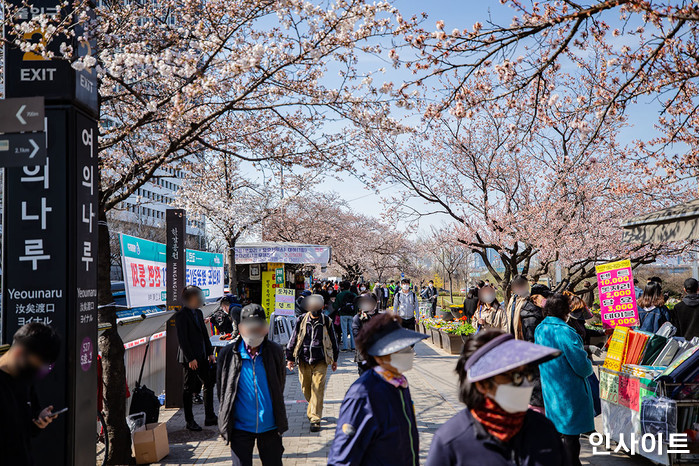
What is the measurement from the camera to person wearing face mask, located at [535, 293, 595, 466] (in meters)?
4.70

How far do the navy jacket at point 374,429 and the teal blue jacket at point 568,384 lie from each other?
7.27 ft

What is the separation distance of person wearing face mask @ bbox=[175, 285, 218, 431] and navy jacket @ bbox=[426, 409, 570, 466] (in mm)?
5843

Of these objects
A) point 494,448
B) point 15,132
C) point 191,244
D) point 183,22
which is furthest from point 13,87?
point 191,244

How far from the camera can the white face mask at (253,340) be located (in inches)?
179

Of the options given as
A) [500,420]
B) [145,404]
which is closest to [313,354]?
[145,404]

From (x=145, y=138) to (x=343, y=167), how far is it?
4062 millimetres

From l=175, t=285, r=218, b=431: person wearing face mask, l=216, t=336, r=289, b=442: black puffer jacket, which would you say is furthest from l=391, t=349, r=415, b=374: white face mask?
l=175, t=285, r=218, b=431: person wearing face mask

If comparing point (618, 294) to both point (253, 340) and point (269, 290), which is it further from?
point (269, 290)

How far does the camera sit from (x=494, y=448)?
2162 mm

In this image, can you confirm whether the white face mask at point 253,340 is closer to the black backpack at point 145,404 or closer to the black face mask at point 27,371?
the black face mask at point 27,371

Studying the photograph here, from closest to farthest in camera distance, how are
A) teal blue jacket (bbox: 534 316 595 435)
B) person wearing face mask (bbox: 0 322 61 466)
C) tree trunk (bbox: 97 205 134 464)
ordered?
1. person wearing face mask (bbox: 0 322 61 466)
2. teal blue jacket (bbox: 534 316 595 435)
3. tree trunk (bbox: 97 205 134 464)

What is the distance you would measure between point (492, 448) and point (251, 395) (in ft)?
9.05

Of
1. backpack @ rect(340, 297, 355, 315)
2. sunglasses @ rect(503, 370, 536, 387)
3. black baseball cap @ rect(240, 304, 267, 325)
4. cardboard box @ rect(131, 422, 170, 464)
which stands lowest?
cardboard box @ rect(131, 422, 170, 464)

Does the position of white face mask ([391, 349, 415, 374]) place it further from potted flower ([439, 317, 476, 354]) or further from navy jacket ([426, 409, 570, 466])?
potted flower ([439, 317, 476, 354])
